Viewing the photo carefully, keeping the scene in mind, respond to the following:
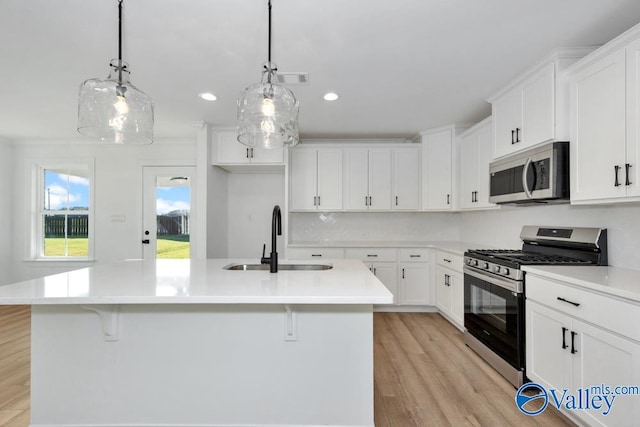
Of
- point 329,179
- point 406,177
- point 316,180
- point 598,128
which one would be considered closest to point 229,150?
point 316,180

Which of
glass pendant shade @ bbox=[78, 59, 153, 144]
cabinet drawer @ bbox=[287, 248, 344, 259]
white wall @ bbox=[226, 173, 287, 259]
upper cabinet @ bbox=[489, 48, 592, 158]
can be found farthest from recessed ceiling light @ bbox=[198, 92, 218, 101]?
upper cabinet @ bbox=[489, 48, 592, 158]

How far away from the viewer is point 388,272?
162 inches

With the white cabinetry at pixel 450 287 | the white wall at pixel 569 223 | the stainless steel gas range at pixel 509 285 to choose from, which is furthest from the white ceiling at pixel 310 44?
the white cabinetry at pixel 450 287

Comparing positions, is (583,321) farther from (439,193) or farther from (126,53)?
(126,53)

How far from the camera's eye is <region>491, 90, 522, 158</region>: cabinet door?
2.62 metres

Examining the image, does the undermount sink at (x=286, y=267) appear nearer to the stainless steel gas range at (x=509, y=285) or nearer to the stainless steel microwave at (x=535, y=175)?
the stainless steel gas range at (x=509, y=285)

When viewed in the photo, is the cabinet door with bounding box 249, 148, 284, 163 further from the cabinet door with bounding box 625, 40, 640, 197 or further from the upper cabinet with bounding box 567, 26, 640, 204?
the cabinet door with bounding box 625, 40, 640, 197

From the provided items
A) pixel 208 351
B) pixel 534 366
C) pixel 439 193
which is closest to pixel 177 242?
pixel 208 351

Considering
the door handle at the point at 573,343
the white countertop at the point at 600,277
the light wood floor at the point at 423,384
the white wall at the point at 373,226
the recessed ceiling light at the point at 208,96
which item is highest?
the recessed ceiling light at the point at 208,96

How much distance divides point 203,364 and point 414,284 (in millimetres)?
2993

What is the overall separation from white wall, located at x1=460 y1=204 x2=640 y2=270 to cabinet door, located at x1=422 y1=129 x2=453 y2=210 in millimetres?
511

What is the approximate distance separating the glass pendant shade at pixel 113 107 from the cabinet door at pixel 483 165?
9.88ft

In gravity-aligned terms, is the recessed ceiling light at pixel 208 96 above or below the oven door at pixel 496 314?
above

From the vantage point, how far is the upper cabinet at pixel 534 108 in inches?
86.4
